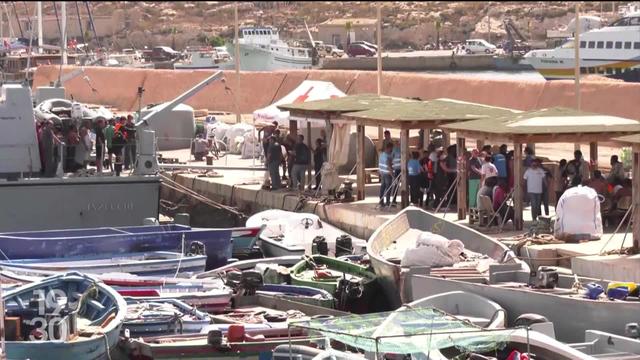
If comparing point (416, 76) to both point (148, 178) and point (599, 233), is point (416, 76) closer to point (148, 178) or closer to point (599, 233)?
point (148, 178)

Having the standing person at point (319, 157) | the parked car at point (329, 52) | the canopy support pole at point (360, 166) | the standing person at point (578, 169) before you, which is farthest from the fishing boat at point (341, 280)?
the parked car at point (329, 52)

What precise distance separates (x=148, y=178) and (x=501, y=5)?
11776 cm

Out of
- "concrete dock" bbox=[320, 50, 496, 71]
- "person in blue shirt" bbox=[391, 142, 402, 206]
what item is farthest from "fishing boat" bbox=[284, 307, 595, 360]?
"concrete dock" bbox=[320, 50, 496, 71]

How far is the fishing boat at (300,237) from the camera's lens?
1062 inches

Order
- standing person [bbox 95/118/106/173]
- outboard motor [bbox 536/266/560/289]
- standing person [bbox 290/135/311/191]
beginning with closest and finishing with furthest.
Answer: outboard motor [bbox 536/266/560/289] < standing person [bbox 95/118/106/173] < standing person [bbox 290/135/311/191]

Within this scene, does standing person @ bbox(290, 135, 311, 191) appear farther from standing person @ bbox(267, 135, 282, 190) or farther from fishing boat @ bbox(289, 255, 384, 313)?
fishing boat @ bbox(289, 255, 384, 313)

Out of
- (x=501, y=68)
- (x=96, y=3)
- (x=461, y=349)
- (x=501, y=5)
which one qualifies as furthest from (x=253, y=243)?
(x=96, y=3)

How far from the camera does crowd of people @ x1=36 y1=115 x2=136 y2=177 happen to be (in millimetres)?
30422

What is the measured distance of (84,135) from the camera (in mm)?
31578

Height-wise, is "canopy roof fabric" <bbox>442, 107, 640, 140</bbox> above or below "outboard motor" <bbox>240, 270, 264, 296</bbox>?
above

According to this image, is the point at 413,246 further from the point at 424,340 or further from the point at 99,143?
the point at 99,143

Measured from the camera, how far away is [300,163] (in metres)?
33.5

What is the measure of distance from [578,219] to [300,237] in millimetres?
5658

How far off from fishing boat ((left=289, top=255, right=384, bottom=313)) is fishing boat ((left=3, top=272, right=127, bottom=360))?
3830mm
